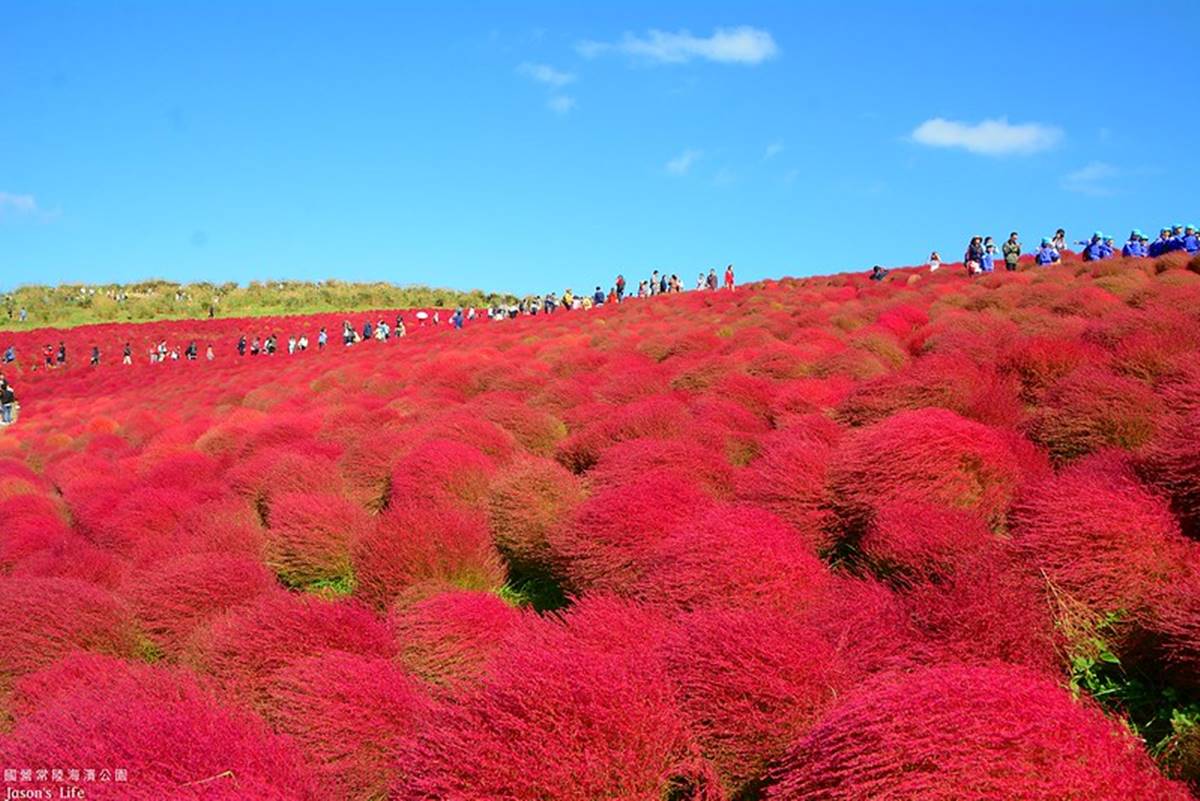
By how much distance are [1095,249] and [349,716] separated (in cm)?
1611

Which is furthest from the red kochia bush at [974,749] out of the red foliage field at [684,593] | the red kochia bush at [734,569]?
the red kochia bush at [734,569]

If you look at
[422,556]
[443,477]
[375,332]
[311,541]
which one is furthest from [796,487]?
[375,332]

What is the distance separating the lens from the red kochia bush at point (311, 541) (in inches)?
268

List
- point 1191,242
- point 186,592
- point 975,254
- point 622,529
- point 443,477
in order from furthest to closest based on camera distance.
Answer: point 975,254 → point 1191,242 → point 443,477 → point 186,592 → point 622,529

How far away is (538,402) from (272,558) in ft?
12.4

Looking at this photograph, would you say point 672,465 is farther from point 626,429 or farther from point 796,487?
point 626,429

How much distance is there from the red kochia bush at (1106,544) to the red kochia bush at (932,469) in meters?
0.53

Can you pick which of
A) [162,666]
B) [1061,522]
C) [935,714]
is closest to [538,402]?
[162,666]

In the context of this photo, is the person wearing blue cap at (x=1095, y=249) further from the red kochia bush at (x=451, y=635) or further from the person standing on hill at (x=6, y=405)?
the person standing on hill at (x=6, y=405)

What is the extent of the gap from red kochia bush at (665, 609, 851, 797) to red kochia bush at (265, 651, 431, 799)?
1126 mm

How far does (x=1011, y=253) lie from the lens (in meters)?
17.6

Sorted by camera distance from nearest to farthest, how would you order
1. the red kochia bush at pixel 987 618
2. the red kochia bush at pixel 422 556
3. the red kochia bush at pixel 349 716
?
the red kochia bush at pixel 987 618 → the red kochia bush at pixel 349 716 → the red kochia bush at pixel 422 556

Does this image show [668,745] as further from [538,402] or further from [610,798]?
[538,402]

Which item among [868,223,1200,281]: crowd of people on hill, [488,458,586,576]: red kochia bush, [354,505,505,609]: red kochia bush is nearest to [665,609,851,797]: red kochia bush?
[488,458,586,576]: red kochia bush
